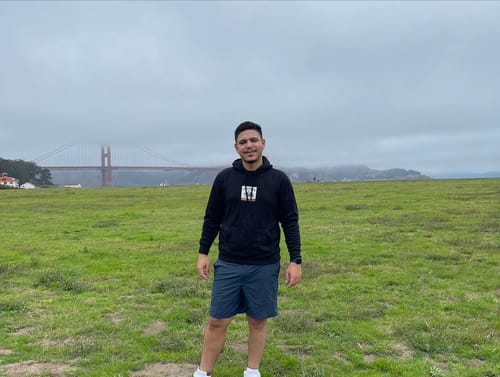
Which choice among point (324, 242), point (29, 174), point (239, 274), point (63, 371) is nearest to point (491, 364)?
point (239, 274)

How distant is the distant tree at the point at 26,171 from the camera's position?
12406 cm

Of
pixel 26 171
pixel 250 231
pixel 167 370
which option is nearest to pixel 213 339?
pixel 167 370

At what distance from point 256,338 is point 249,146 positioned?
2.22m

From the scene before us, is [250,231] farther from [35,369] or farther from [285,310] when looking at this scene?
[285,310]

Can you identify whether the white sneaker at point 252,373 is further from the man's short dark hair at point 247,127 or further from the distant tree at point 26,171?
the distant tree at point 26,171

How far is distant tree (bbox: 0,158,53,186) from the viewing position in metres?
124

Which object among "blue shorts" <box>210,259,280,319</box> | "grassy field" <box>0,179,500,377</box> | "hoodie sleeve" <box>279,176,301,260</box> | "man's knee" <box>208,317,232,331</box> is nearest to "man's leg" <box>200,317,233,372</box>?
"man's knee" <box>208,317,232,331</box>

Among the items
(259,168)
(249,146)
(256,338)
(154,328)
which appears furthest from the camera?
(154,328)

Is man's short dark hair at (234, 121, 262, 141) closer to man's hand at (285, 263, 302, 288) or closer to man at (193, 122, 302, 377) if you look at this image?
man at (193, 122, 302, 377)

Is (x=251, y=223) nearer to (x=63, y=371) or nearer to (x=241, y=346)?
(x=241, y=346)

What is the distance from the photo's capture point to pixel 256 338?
205 inches

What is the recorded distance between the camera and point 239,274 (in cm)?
488

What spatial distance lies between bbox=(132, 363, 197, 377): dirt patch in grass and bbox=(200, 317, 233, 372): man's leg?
0.58m

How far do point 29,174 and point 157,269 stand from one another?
435 feet
